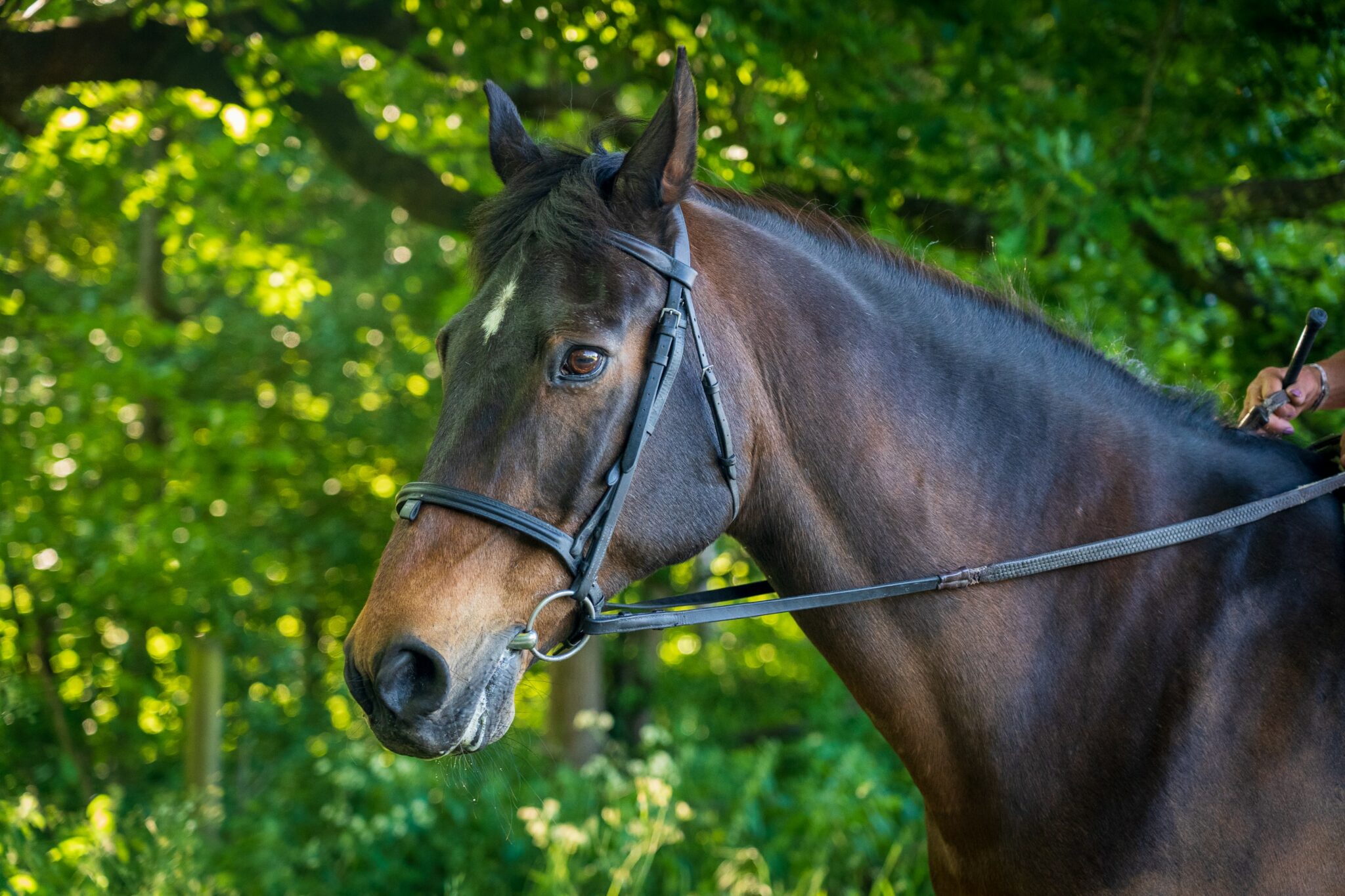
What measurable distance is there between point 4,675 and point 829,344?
489cm

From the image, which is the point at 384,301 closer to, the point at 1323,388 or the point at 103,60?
the point at 103,60

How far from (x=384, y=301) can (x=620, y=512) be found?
288 inches

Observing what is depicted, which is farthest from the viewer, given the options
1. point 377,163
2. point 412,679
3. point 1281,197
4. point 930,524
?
point 377,163

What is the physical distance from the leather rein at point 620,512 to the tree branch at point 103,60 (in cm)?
303

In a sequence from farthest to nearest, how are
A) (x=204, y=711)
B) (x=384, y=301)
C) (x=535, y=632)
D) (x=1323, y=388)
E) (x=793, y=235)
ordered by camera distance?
(x=384, y=301), (x=204, y=711), (x=1323, y=388), (x=793, y=235), (x=535, y=632)

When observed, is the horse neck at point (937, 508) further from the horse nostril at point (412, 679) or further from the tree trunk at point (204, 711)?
the tree trunk at point (204, 711)

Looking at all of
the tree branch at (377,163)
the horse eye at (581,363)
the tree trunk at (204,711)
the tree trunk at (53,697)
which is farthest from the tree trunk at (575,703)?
the horse eye at (581,363)

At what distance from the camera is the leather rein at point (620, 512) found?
6.20 feet

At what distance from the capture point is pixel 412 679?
1.77 m

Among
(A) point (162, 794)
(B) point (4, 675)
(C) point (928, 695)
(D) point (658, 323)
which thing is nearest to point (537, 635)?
(D) point (658, 323)

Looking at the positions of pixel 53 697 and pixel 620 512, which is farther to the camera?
pixel 53 697

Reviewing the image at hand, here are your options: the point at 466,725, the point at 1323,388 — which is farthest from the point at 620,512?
the point at 1323,388

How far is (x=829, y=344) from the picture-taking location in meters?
2.19

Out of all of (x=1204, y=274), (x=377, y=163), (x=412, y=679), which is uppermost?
(x=412, y=679)
